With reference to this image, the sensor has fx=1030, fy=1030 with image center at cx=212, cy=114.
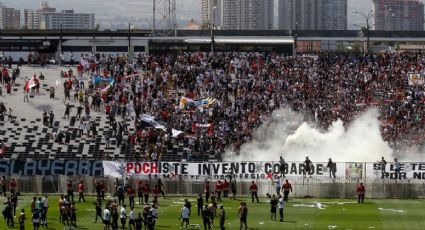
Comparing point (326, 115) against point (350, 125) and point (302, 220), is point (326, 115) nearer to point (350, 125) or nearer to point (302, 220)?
point (350, 125)

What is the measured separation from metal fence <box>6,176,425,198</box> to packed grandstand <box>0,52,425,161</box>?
801 cm

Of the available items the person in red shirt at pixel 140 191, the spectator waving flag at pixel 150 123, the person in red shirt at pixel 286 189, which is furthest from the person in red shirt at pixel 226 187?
the spectator waving flag at pixel 150 123

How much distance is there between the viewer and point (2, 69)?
81375mm

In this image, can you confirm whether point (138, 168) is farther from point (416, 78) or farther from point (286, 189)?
point (416, 78)

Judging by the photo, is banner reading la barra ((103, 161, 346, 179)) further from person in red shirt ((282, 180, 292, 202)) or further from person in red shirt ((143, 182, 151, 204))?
person in red shirt ((143, 182, 151, 204))

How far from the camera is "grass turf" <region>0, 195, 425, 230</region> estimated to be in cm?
4828

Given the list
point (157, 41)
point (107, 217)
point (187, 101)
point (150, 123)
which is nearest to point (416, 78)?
point (187, 101)

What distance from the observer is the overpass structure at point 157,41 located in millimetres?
95375

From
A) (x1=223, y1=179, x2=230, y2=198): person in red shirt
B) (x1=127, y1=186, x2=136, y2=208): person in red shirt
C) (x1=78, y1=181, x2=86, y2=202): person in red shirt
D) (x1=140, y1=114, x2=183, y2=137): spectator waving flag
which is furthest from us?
(x1=140, y1=114, x2=183, y2=137): spectator waving flag

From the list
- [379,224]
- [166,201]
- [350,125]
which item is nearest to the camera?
[379,224]

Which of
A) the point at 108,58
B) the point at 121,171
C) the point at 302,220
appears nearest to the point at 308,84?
the point at 108,58

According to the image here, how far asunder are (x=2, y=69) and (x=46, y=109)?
24.3ft

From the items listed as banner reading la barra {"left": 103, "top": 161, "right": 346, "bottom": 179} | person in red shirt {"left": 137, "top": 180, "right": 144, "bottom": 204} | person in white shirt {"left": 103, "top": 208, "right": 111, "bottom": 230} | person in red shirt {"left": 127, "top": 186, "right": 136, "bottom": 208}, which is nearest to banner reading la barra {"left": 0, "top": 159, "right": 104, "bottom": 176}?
banner reading la barra {"left": 103, "top": 161, "right": 346, "bottom": 179}

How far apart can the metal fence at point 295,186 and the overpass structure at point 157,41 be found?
102 feet
